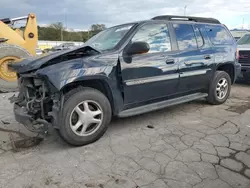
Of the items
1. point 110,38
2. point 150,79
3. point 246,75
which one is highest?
point 110,38

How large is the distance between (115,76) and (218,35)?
9.69 feet

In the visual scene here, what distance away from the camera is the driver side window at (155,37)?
379 centimetres

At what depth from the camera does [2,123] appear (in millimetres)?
4285

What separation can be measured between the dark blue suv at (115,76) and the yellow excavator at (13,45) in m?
3.01

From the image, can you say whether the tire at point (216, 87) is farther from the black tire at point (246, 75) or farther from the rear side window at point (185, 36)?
the black tire at point (246, 75)

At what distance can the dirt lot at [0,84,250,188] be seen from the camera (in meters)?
2.49

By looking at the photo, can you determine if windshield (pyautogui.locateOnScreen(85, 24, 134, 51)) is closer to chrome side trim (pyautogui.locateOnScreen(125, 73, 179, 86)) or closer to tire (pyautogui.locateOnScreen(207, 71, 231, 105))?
chrome side trim (pyautogui.locateOnScreen(125, 73, 179, 86))

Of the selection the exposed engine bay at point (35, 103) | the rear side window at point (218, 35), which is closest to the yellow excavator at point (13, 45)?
the exposed engine bay at point (35, 103)

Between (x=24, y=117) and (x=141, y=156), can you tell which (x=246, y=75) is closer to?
(x=141, y=156)

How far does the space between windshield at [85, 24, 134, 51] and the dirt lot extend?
4.67 feet

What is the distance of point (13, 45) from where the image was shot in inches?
262

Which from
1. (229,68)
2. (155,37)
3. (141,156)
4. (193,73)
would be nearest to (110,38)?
(155,37)

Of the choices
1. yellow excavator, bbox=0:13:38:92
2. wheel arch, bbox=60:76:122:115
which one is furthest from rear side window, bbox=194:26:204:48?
yellow excavator, bbox=0:13:38:92

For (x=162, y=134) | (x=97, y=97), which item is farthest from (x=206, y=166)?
(x=97, y=97)
